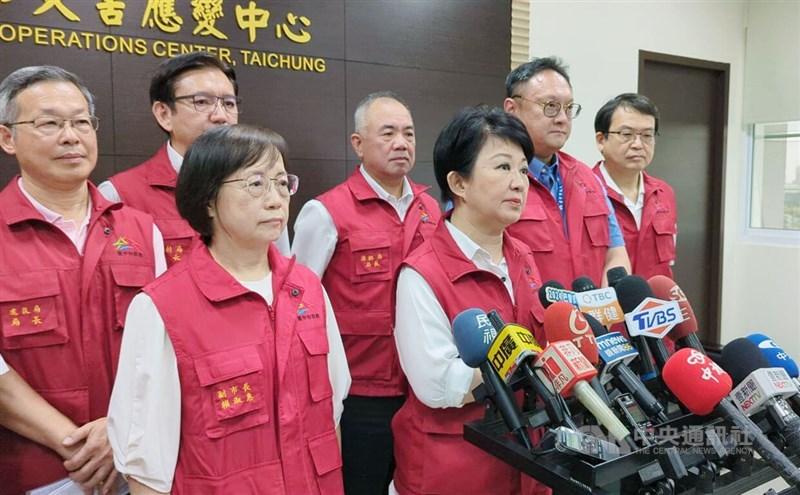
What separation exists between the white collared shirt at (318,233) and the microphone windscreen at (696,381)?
140 centimetres

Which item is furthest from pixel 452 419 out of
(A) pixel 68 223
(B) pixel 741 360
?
(A) pixel 68 223

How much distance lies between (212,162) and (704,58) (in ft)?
16.0

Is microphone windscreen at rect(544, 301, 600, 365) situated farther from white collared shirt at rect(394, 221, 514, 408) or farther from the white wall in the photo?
the white wall

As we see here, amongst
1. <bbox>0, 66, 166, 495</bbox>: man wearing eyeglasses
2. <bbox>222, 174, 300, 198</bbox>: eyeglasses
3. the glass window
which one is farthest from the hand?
the glass window

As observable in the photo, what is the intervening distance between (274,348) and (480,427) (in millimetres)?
485

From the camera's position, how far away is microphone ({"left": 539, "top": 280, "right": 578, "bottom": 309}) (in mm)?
1463

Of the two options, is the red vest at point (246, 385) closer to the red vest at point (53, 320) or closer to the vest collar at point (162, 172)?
the red vest at point (53, 320)

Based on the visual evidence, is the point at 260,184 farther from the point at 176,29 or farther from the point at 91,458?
the point at 176,29

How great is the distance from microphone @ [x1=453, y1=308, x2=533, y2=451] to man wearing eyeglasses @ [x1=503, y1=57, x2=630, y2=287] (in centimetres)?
91

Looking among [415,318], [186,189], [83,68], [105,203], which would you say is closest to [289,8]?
[83,68]

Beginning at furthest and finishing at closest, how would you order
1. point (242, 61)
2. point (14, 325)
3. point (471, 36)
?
point (471, 36) → point (242, 61) → point (14, 325)

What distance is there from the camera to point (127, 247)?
5.58ft

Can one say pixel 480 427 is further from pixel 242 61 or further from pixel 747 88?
pixel 747 88

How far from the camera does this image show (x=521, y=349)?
1.16 m
